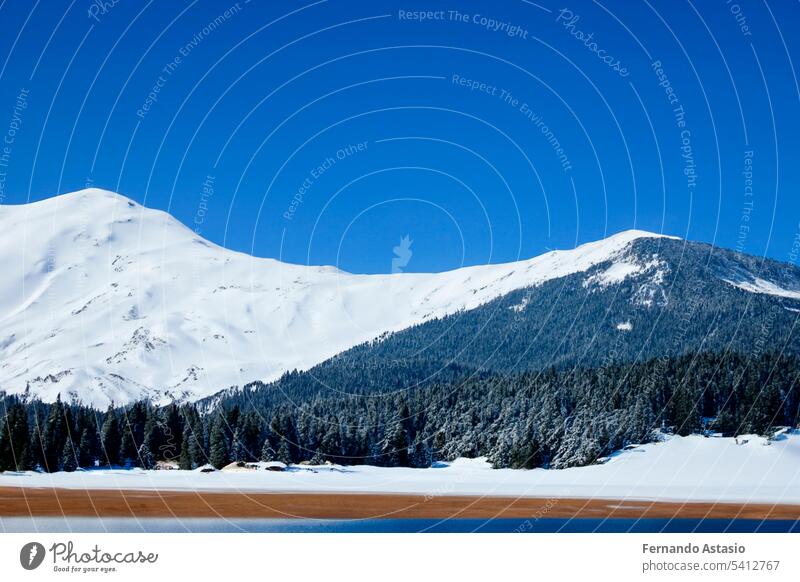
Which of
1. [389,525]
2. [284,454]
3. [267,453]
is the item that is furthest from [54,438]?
[389,525]

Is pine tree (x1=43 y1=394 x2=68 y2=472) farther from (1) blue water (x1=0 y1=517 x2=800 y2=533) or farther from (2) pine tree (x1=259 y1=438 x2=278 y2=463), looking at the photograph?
(1) blue water (x1=0 y1=517 x2=800 y2=533)

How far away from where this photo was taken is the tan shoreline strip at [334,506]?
2170 inches

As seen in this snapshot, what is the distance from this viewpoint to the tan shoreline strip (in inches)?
2170

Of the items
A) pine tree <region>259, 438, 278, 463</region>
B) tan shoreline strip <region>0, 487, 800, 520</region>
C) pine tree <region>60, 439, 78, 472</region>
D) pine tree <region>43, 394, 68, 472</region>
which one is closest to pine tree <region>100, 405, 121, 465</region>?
pine tree <region>43, 394, 68, 472</region>

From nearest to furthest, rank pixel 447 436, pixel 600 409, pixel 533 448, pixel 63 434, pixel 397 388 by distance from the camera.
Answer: pixel 63 434, pixel 533 448, pixel 600 409, pixel 447 436, pixel 397 388

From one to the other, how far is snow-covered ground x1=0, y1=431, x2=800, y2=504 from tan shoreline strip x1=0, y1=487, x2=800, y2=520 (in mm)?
4246

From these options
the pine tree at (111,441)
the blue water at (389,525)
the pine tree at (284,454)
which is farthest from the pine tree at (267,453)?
the blue water at (389,525)

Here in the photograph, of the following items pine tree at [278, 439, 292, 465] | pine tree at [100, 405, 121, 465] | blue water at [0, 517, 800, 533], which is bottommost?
blue water at [0, 517, 800, 533]

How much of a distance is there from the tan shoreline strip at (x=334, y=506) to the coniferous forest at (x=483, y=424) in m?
26.0

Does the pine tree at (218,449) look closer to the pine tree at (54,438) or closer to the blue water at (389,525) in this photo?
the pine tree at (54,438)
